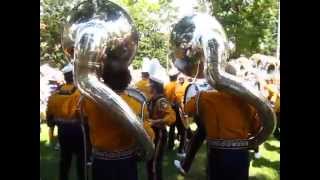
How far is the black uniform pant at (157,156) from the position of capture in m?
4.70

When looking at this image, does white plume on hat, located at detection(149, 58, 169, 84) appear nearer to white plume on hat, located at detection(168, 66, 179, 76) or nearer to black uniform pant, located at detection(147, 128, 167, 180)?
white plume on hat, located at detection(168, 66, 179, 76)

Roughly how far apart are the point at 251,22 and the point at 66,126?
62.9 inches

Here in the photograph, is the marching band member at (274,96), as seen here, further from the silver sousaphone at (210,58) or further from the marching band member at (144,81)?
the marching band member at (144,81)

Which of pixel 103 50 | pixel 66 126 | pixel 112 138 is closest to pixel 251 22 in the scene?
pixel 103 50

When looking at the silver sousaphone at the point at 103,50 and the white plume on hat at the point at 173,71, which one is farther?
the white plume on hat at the point at 173,71

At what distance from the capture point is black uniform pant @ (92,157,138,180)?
4551 mm

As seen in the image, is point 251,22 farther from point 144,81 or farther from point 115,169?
point 115,169

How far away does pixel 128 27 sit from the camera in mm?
4582

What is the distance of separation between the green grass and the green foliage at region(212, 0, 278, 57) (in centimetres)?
72

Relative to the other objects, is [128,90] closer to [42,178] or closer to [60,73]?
[60,73]

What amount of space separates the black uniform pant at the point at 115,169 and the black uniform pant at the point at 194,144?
415mm

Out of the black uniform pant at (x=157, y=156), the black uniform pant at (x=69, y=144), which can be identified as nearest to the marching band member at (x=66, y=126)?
the black uniform pant at (x=69, y=144)
